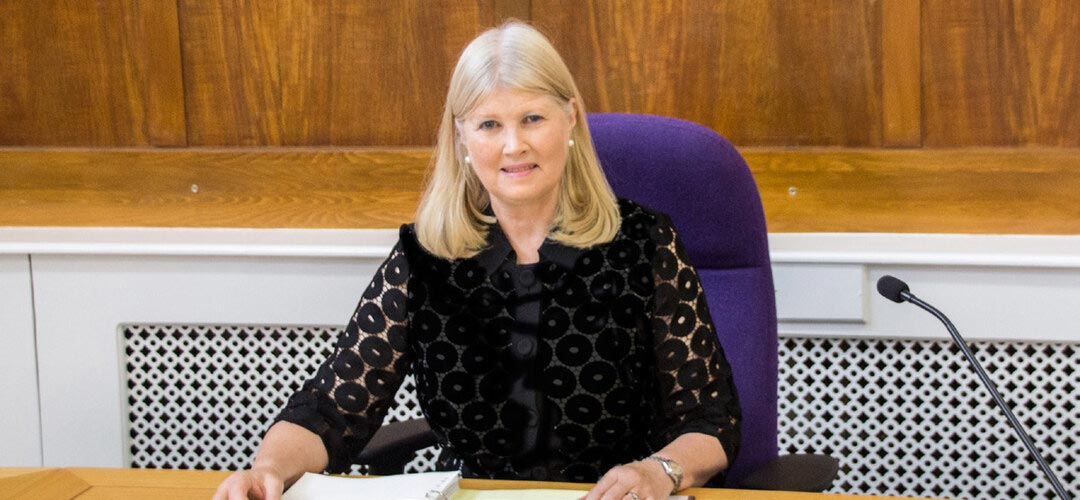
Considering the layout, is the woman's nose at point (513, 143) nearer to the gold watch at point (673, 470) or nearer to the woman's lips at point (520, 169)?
the woman's lips at point (520, 169)

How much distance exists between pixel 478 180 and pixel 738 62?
803mm

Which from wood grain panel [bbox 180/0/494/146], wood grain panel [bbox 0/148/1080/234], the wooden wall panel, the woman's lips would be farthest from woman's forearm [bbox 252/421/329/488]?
the wooden wall panel

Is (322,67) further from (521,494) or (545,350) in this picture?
(521,494)

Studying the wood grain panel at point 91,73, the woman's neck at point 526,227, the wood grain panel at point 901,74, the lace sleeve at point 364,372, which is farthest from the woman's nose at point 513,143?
the wood grain panel at point 91,73

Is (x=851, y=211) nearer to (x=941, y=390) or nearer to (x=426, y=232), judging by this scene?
(x=941, y=390)

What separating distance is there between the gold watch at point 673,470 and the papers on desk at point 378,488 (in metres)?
0.24

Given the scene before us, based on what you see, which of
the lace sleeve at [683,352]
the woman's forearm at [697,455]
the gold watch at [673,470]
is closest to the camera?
the gold watch at [673,470]

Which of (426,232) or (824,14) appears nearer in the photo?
(426,232)

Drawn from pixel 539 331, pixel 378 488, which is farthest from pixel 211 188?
pixel 378 488

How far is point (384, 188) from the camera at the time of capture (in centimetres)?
241

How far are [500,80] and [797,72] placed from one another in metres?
0.91

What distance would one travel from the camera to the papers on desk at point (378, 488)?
123 cm

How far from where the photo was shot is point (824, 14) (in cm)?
221

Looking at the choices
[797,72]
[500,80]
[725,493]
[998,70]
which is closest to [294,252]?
[500,80]
